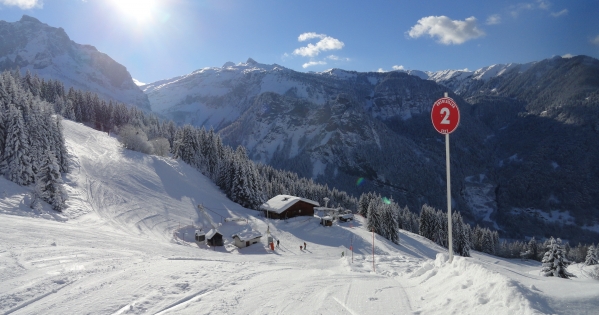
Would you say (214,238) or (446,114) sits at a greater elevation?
(446,114)

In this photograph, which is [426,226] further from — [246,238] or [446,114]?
[446,114]

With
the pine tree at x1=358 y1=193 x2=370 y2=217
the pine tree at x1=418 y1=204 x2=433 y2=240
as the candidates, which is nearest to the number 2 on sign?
the pine tree at x1=358 y1=193 x2=370 y2=217

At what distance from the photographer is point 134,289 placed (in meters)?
7.90

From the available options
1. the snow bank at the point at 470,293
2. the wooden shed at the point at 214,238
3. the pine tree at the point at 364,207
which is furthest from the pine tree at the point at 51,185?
the pine tree at the point at 364,207

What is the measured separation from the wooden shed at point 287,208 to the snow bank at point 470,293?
125 feet

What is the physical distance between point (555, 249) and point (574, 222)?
161489 mm

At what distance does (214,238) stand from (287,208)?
15287 millimetres

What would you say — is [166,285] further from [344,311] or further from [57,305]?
[344,311]

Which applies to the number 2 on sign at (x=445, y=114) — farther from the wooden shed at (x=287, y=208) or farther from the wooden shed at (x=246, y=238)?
the wooden shed at (x=287, y=208)

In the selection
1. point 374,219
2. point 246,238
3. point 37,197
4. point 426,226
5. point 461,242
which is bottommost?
point 461,242

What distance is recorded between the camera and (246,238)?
33.1 meters

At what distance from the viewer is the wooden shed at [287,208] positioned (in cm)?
4622

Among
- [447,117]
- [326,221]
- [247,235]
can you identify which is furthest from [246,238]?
[447,117]

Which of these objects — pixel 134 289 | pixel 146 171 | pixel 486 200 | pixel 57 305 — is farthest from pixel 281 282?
pixel 486 200
